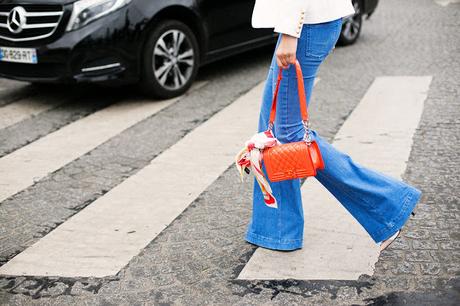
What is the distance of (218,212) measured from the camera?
4484 mm

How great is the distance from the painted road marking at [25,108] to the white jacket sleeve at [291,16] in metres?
4.06

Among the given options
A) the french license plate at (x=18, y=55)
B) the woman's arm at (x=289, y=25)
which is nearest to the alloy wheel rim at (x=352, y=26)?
the french license plate at (x=18, y=55)

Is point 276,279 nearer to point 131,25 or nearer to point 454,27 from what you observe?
point 131,25

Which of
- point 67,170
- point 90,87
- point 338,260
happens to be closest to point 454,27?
point 90,87

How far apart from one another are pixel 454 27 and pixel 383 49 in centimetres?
177

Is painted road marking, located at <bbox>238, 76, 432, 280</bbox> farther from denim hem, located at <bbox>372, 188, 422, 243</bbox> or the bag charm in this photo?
the bag charm

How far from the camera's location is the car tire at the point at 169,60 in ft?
23.2

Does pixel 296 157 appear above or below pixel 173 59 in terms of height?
above

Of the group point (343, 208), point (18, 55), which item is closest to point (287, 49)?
point (343, 208)

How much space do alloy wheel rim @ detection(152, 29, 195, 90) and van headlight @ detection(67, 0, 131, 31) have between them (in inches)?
22.6

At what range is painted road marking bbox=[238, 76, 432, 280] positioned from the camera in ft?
12.1

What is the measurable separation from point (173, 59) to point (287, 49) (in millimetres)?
4149

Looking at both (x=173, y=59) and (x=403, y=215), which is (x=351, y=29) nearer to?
(x=173, y=59)

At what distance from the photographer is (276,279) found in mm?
3584
